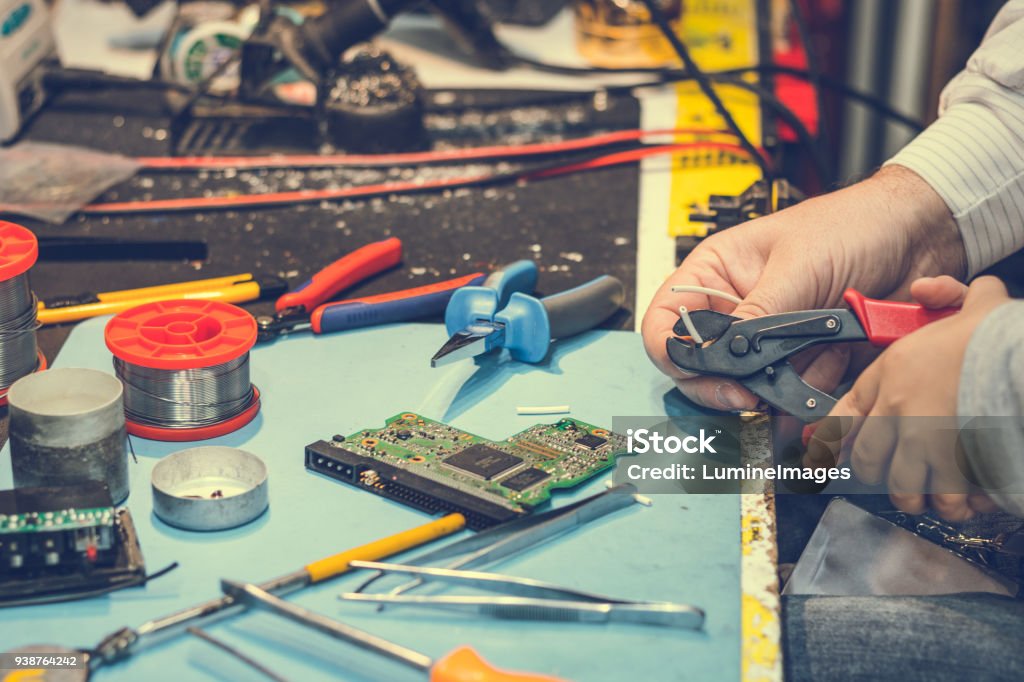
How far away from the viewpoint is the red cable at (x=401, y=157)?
1.62 meters

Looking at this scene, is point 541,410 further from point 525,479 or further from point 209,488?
point 209,488

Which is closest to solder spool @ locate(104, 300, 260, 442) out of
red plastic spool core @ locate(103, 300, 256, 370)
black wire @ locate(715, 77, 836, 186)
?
red plastic spool core @ locate(103, 300, 256, 370)

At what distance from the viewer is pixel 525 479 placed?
0.93 metres

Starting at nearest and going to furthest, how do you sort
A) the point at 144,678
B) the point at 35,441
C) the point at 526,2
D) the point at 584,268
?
the point at 144,678, the point at 35,441, the point at 584,268, the point at 526,2

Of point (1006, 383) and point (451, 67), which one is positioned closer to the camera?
point (1006, 383)

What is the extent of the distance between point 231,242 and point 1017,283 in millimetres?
967

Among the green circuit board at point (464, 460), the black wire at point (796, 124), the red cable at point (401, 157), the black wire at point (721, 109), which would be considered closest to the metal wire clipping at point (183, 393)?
the green circuit board at point (464, 460)

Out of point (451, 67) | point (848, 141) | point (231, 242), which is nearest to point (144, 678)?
point (231, 242)

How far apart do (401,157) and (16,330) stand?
729 millimetres

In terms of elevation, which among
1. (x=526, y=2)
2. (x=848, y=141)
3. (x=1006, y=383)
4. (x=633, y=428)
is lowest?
(x=848, y=141)

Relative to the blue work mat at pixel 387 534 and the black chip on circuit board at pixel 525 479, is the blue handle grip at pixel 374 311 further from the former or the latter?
the black chip on circuit board at pixel 525 479

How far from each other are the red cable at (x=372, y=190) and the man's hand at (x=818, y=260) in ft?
1.65

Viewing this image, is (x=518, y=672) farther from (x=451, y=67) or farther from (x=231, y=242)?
(x=451, y=67)

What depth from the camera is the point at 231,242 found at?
142 centimetres
